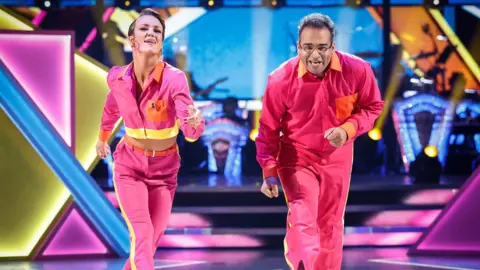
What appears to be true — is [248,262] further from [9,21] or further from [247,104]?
[247,104]

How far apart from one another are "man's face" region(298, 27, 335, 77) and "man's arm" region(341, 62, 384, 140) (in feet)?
0.79

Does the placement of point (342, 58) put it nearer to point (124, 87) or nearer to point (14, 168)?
point (124, 87)

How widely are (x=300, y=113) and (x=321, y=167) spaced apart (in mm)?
287

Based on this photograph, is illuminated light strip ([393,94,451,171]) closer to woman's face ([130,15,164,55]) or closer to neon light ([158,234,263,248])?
neon light ([158,234,263,248])

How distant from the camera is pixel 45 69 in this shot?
6266 mm

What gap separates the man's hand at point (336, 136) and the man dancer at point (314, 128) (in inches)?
0.8

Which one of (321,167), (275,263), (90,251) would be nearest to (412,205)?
(275,263)

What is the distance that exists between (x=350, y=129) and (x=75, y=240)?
3.23 meters

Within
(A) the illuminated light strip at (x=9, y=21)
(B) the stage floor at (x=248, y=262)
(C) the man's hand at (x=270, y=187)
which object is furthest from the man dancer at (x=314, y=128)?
(A) the illuminated light strip at (x=9, y=21)

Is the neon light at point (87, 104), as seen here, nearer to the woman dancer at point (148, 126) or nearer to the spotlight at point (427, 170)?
the woman dancer at point (148, 126)

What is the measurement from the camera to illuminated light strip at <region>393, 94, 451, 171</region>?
9.66 meters

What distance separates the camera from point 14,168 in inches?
245

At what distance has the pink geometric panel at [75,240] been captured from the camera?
630cm

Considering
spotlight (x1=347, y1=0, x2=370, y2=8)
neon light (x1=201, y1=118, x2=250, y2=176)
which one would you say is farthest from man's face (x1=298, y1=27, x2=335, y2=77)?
neon light (x1=201, y1=118, x2=250, y2=176)
